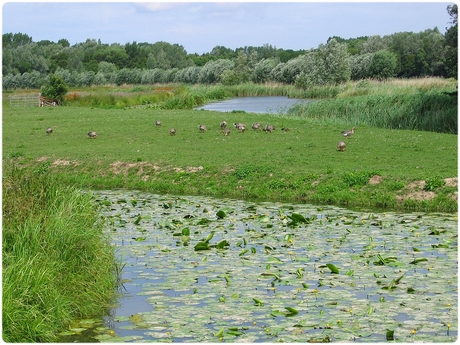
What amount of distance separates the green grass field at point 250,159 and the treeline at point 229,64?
3316cm

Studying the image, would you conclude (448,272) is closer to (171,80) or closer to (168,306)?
(168,306)

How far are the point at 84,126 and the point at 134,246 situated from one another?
21088mm

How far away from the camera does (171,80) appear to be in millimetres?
103625

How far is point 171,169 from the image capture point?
2278cm

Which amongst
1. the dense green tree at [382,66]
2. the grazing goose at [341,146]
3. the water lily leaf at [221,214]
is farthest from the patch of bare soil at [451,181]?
the dense green tree at [382,66]

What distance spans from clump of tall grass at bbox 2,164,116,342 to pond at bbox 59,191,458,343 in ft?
1.20

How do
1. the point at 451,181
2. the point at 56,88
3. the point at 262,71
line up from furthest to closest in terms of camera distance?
the point at 262,71
the point at 56,88
the point at 451,181

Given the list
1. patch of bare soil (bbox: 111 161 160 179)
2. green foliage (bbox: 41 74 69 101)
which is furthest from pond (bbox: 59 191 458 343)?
green foliage (bbox: 41 74 69 101)

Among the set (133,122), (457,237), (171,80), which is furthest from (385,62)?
(457,237)

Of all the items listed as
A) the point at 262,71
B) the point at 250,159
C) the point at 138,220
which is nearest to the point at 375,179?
the point at 250,159

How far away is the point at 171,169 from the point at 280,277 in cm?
1195

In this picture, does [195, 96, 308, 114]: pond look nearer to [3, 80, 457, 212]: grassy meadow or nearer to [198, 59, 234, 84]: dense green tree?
[3, 80, 457, 212]: grassy meadow

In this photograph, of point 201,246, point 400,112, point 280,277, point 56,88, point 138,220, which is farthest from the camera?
point 56,88

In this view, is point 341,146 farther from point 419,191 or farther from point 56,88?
point 56,88
